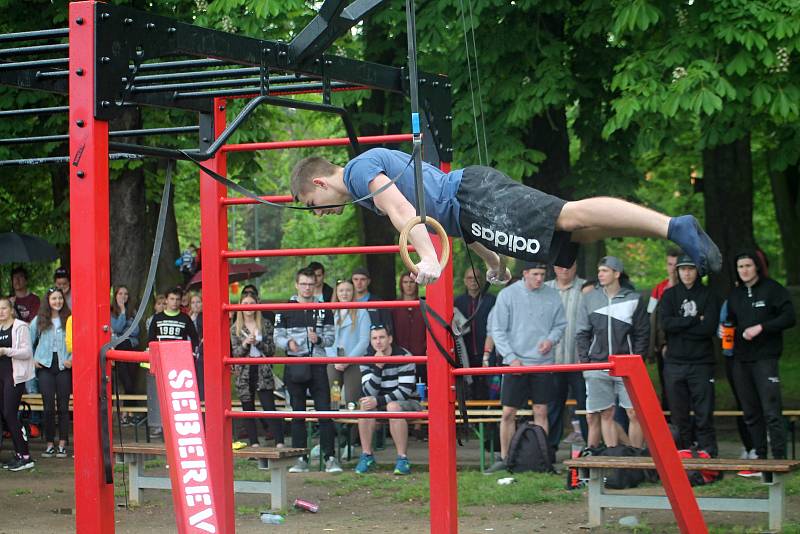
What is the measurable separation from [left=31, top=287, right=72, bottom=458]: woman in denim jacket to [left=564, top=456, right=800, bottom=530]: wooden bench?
5294 mm

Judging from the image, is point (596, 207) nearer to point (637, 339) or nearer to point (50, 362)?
point (637, 339)

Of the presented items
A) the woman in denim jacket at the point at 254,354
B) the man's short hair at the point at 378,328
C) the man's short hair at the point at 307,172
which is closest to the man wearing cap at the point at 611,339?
the man's short hair at the point at 378,328

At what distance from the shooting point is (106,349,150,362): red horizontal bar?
13.7 ft

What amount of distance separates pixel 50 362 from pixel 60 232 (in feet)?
13.9

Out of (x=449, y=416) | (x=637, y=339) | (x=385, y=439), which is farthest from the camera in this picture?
(x=385, y=439)

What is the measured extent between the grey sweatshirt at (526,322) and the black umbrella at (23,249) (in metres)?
6.15

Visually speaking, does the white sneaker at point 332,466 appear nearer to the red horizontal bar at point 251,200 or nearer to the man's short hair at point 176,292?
the man's short hair at point 176,292

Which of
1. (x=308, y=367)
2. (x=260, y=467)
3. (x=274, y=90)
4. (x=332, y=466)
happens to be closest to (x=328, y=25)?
(x=274, y=90)

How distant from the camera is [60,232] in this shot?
47.5 ft

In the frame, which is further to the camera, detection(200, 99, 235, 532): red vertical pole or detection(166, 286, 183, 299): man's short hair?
detection(166, 286, 183, 299): man's short hair

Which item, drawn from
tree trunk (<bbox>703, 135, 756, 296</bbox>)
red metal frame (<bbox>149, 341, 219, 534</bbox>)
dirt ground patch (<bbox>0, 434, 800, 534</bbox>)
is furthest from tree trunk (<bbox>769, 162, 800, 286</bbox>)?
red metal frame (<bbox>149, 341, 219, 534</bbox>)

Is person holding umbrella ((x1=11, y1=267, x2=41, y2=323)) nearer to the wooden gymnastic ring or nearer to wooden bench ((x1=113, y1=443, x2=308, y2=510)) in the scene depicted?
wooden bench ((x1=113, y1=443, x2=308, y2=510))

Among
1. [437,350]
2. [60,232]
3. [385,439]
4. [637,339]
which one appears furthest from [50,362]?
[437,350]

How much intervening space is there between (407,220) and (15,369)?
6.49 metres
